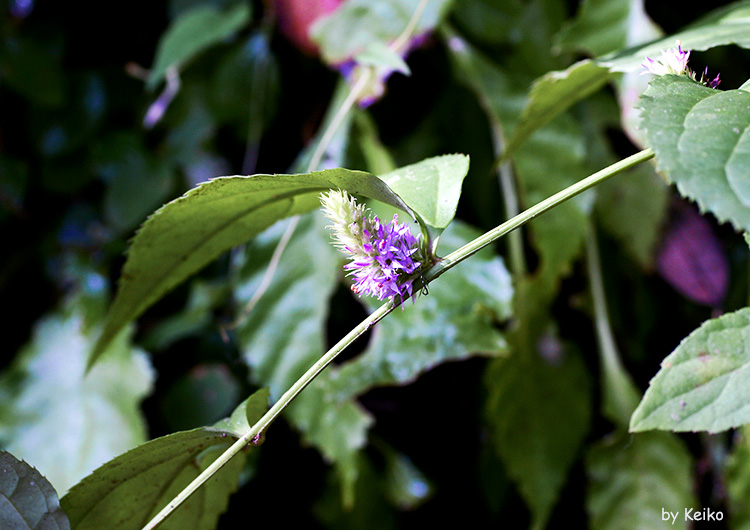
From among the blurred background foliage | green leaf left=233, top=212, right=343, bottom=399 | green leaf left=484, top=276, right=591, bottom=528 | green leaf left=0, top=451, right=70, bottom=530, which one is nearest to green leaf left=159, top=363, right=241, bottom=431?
the blurred background foliage

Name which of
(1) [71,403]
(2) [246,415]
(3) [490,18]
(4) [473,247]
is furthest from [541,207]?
(1) [71,403]

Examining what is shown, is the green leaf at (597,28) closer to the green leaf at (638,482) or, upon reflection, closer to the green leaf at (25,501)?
the green leaf at (638,482)

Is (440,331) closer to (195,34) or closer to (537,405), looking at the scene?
(537,405)

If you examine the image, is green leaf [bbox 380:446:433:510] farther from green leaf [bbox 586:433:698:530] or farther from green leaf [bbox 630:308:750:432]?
green leaf [bbox 630:308:750:432]

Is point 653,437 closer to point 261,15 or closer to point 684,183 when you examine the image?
point 684,183

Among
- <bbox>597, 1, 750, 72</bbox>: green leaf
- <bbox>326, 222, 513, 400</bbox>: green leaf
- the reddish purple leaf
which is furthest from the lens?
the reddish purple leaf

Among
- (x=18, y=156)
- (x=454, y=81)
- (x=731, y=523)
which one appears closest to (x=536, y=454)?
(x=731, y=523)
